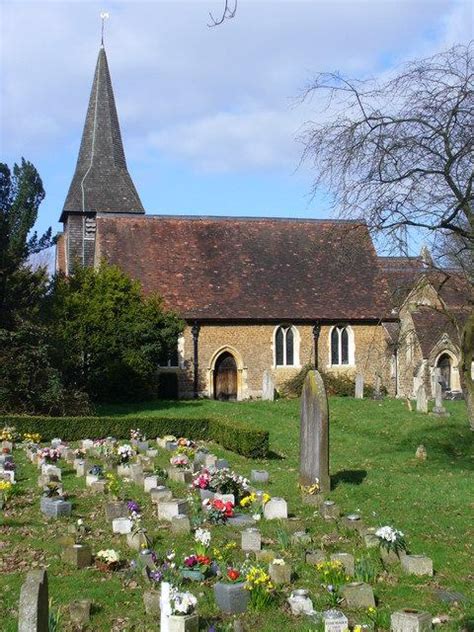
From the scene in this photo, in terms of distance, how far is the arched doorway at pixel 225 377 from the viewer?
35.4 m

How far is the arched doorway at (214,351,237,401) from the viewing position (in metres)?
35.4

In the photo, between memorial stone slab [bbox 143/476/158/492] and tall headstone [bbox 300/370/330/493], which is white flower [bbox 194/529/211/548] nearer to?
memorial stone slab [bbox 143/476/158/492]

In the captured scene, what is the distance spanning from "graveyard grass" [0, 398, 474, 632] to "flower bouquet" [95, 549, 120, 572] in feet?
0.44

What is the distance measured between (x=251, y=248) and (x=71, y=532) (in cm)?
2827

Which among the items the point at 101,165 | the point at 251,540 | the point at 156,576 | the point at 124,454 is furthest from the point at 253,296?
the point at 156,576

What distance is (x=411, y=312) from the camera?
37.0 meters

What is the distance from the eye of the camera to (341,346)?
120 ft

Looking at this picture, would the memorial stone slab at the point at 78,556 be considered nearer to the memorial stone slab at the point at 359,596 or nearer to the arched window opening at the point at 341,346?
the memorial stone slab at the point at 359,596

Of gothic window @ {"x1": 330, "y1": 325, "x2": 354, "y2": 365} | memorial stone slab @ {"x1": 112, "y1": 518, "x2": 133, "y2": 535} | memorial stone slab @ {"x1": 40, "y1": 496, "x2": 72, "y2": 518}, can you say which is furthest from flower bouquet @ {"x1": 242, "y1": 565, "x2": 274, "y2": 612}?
gothic window @ {"x1": 330, "y1": 325, "x2": 354, "y2": 365}

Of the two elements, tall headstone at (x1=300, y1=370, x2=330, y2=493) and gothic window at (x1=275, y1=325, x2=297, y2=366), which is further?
gothic window at (x1=275, y1=325, x2=297, y2=366)

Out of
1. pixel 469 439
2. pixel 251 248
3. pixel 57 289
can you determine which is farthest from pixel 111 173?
pixel 469 439

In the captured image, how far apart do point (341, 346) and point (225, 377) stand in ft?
18.2

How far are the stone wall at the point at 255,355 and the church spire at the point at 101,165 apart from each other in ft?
41.1

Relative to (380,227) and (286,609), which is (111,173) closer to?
(380,227)
